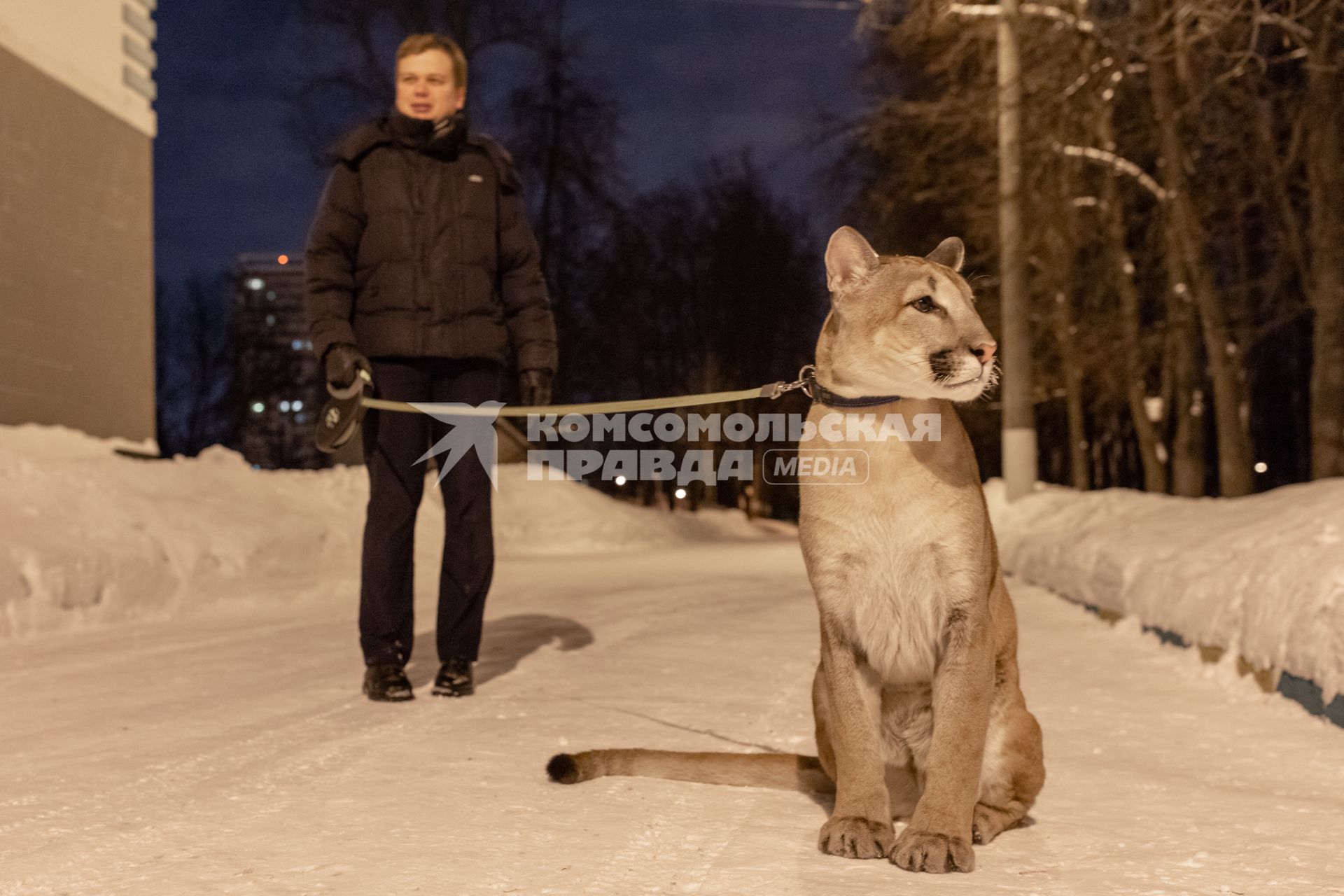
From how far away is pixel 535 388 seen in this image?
5074 millimetres

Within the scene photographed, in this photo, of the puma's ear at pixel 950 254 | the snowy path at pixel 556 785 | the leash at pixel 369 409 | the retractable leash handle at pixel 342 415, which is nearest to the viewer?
the snowy path at pixel 556 785

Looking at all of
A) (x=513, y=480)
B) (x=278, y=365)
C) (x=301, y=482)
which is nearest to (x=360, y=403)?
(x=301, y=482)

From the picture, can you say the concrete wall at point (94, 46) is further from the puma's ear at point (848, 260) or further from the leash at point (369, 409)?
the puma's ear at point (848, 260)

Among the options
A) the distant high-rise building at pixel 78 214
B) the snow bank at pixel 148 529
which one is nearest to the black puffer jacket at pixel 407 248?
the snow bank at pixel 148 529

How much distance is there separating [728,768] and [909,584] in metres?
0.79

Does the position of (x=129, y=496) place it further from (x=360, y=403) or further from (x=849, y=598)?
(x=849, y=598)

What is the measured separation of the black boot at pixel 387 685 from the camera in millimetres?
4699

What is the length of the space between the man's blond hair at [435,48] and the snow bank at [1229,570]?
3.84 m

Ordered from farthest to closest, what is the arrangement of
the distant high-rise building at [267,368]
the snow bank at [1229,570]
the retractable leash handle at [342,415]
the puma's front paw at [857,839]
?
the distant high-rise building at [267,368] < the retractable leash handle at [342,415] < the snow bank at [1229,570] < the puma's front paw at [857,839]

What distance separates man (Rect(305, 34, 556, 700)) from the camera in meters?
4.82

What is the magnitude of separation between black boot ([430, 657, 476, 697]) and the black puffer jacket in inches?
49.3
